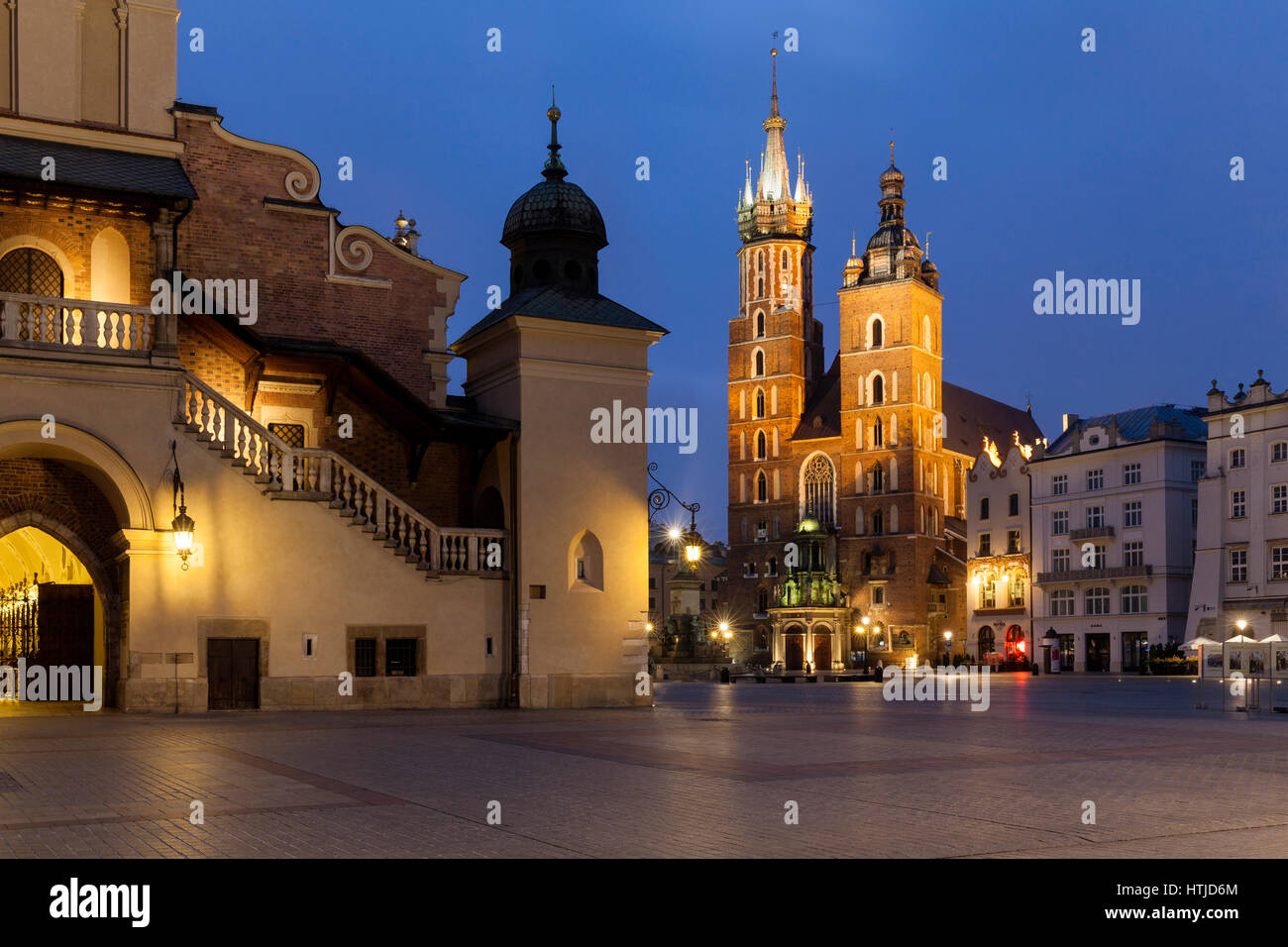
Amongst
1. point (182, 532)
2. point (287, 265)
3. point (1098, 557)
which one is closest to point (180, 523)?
point (182, 532)

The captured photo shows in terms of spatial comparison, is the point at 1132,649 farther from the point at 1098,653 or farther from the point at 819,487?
the point at 819,487

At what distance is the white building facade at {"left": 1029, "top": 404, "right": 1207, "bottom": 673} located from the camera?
79.3m

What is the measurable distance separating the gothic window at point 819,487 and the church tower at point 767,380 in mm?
1543

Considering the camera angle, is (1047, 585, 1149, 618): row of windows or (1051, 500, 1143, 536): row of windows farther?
(1051, 500, 1143, 536): row of windows

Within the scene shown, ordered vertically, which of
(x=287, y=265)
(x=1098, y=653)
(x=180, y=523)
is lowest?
(x=1098, y=653)

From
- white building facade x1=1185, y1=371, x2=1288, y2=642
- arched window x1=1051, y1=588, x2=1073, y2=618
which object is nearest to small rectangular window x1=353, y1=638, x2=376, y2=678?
white building facade x1=1185, y1=371, x2=1288, y2=642

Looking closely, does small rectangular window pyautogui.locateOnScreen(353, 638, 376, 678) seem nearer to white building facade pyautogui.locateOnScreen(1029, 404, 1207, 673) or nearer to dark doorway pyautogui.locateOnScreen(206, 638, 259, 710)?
dark doorway pyautogui.locateOnScreen(206, 638, 259, 710)

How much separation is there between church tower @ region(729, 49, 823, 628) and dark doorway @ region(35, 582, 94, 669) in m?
91.9

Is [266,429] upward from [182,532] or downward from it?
upward

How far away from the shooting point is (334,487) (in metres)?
26.2

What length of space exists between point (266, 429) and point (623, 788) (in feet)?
47.4

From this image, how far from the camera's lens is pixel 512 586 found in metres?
28.5

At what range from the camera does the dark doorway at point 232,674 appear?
974 inches
